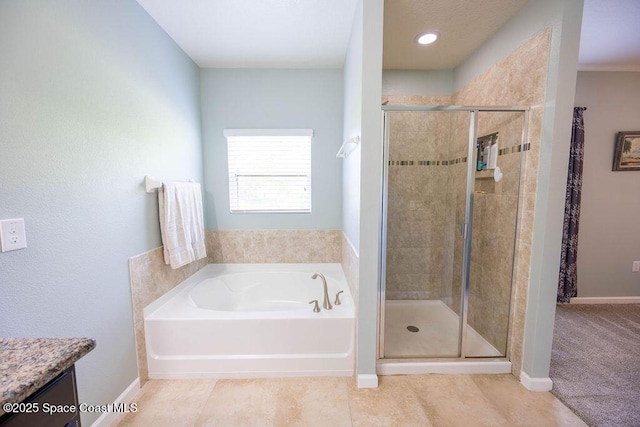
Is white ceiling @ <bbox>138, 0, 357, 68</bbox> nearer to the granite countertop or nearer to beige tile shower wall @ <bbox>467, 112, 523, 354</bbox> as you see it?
beige tile shower wall @ <bbox>467, 112, 523, 354</bbox>

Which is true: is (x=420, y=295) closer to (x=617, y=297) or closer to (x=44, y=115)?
(x=617, y=297)

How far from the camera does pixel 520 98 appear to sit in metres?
1.72

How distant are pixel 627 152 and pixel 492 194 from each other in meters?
2.07

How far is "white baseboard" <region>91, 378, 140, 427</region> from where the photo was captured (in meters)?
1.40

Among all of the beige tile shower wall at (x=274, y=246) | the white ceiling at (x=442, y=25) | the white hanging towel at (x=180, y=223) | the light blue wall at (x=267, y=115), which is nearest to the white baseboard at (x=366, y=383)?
the beige tile shower wall at (x=274, y=246)

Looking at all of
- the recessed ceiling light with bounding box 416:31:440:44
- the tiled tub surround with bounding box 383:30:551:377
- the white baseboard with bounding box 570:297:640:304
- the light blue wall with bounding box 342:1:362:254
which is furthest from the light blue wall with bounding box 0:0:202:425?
the white baseboard with bounding box 570:297:640:304

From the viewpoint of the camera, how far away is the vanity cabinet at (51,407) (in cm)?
58

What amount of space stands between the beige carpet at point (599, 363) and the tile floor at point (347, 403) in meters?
0.17

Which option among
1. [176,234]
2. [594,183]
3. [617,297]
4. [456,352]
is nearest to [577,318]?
[617,297]

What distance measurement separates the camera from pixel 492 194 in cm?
199

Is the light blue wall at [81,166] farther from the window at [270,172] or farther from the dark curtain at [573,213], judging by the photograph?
the dark curtain at [573,213]

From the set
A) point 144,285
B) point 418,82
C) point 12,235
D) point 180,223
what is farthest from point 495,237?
point 12,235

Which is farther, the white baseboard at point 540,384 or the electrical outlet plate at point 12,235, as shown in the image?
the white baseboard at point 540,384

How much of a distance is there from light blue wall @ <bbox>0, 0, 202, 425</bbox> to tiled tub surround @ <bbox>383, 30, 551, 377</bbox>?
2.17m
